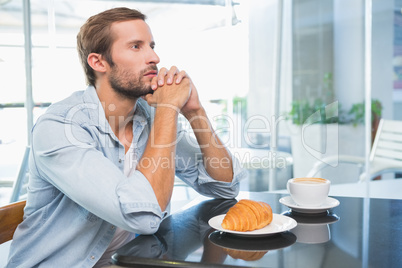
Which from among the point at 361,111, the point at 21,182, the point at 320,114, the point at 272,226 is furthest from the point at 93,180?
the point at 361,111

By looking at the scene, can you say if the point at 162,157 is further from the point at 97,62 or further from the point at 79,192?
the point at 97,62

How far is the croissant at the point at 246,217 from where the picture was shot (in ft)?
3.13

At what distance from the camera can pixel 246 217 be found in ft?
3.13

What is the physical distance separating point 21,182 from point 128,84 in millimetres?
2271

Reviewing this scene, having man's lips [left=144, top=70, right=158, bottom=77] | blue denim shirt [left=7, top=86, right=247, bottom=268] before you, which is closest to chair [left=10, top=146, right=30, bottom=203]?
blue denim shirt [left=7, top=86, right=247, bottom=268]

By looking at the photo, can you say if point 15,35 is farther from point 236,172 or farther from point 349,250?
point 349,250

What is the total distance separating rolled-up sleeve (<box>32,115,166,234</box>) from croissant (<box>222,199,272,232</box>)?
0.58 feet

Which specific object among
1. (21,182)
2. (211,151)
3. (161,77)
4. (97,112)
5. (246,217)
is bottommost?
(21,182)

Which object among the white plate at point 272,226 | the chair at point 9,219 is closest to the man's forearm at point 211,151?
the white plate at point 272,226

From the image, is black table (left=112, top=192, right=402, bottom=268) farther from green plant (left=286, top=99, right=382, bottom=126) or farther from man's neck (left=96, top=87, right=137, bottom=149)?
green plant (left=286, top=99, right=382, bottom=126)

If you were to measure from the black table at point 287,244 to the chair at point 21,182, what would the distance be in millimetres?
2488

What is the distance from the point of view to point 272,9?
12.1ft

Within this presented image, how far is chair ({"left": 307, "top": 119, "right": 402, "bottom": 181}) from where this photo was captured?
3654mm

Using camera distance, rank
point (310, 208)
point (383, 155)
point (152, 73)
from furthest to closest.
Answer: point (383, 155) < point (152, 73) < point (310, 208)
